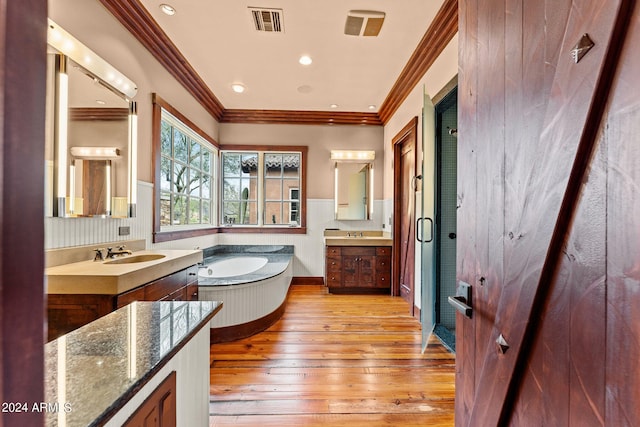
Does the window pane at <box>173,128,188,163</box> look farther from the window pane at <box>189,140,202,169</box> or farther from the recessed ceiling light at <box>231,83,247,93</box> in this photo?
the recessed ceiling light at <box>231,83,247,93</box>

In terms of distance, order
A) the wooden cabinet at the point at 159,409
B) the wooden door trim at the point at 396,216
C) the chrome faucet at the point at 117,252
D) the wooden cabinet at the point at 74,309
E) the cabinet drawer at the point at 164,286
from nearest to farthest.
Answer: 1. the wooden cabinet at the point at 159,409
2. the wooden cabinet at the point at 74,309
3. the cabinet drawer at the point at 164,286
4. the chrome faucet at the point at 117,252
5. the wooden door trim at the point at 396,216

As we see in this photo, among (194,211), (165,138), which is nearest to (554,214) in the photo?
(165,138)

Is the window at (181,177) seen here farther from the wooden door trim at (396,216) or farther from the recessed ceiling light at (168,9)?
the wooden door trim at (396,216)

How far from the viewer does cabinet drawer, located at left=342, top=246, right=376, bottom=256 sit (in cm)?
417

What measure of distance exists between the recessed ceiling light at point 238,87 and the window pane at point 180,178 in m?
1.26

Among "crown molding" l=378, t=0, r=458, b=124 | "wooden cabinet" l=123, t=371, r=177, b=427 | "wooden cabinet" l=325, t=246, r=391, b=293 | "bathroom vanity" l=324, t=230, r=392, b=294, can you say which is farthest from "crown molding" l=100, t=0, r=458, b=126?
"wooden cabinet" l=123, t=371, r=177, b=427

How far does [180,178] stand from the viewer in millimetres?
3471

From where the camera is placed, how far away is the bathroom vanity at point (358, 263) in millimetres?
4148

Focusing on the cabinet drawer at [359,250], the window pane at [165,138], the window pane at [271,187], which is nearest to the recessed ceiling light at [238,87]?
the window pane at [165,138]

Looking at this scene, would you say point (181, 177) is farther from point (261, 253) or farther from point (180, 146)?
point (261, 253)

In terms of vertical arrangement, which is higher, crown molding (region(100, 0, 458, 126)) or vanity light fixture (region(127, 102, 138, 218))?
crown molding (region(100, 0, 458, 126))

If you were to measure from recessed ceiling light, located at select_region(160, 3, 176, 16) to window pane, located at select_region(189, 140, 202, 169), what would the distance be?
64.8 inches

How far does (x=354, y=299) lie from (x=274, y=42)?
332 cm

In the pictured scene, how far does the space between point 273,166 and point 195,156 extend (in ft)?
4.31
